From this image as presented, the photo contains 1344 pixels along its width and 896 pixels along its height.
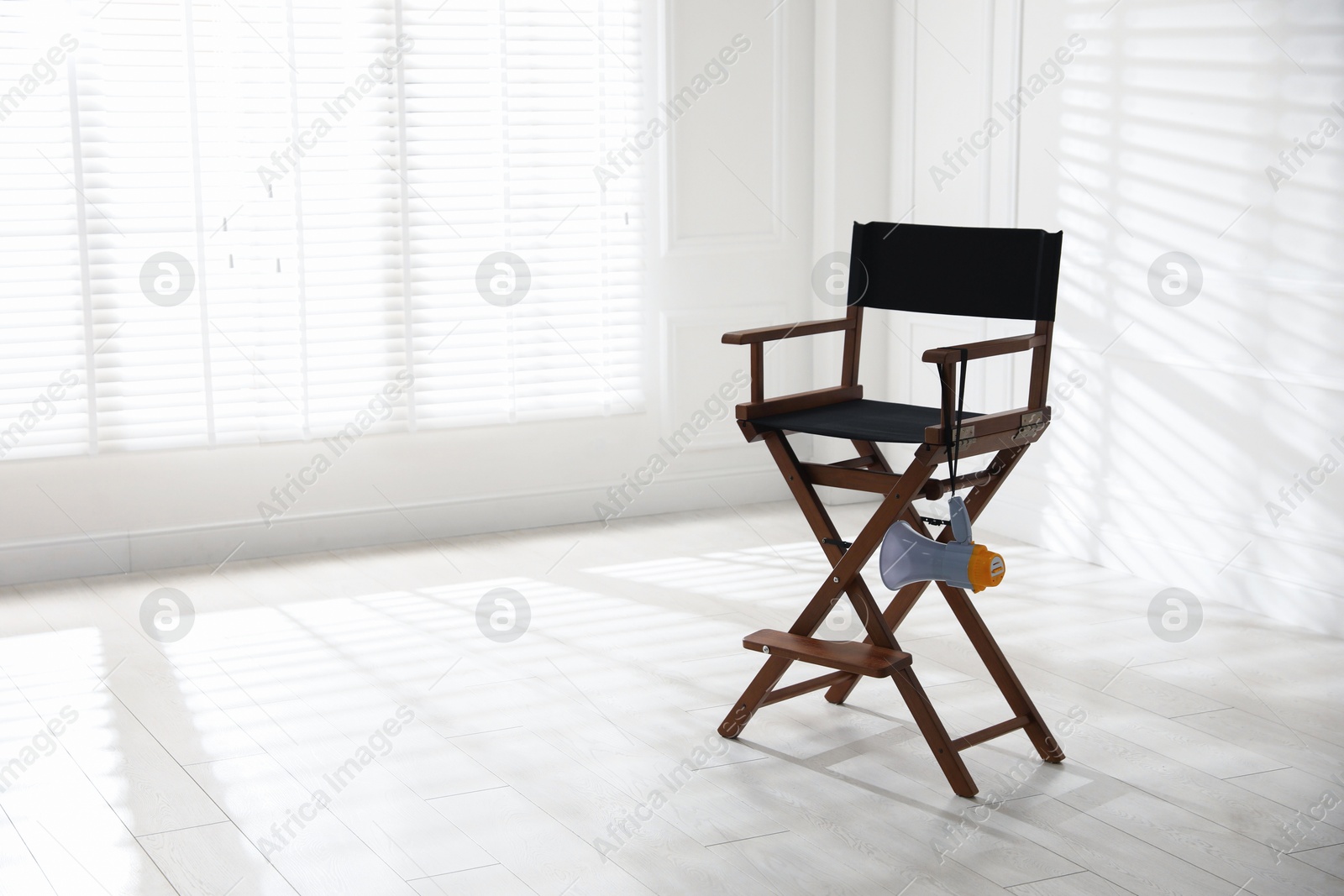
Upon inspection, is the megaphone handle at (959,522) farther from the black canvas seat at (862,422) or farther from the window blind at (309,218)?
the window blind at (309,218)

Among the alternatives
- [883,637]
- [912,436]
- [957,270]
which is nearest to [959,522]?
[912,436]

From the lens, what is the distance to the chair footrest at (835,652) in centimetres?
269

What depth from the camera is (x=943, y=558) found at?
8.43ft

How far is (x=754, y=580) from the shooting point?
4152mm

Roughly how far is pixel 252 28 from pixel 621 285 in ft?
4.91

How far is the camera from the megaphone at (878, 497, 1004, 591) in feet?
8.27

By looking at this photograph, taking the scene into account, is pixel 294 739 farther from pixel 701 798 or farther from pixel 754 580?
pixel 754 580

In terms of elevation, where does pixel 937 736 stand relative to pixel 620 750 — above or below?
above

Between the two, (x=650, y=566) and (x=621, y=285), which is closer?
(x=650, y=566)

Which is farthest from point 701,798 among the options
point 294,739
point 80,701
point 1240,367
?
point 1240,367

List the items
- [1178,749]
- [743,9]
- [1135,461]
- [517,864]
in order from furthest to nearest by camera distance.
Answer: [743,9], [1135,461], [1178,749], [517,864]

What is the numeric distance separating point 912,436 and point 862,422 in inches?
7.1

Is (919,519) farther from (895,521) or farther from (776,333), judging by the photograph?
(776,333)

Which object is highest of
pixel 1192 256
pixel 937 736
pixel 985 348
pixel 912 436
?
pixel 1192 256
